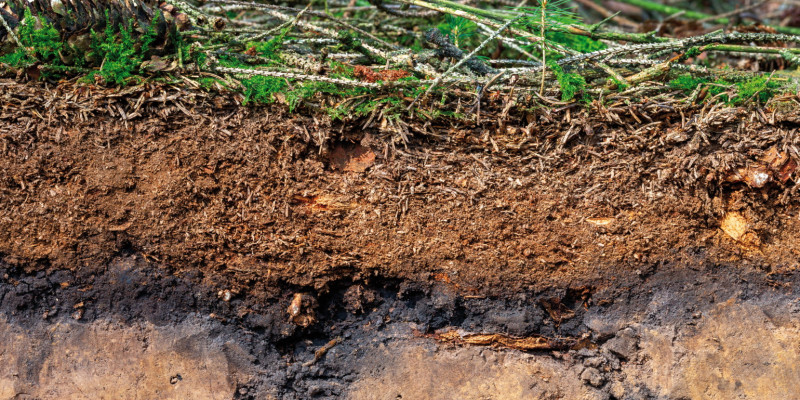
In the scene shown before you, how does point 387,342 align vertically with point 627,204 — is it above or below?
below

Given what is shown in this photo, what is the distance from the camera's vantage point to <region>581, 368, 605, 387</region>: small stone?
1.77 m

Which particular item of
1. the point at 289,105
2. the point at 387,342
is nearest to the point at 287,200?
the point at 289,105

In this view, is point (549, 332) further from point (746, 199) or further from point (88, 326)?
point (88, 326)

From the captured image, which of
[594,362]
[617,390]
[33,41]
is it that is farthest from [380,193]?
[33,41]

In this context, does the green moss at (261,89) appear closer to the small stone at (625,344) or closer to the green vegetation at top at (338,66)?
the green vegetation at top at (338,66)

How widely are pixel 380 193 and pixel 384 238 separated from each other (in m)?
0.17

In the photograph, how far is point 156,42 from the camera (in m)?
1.94

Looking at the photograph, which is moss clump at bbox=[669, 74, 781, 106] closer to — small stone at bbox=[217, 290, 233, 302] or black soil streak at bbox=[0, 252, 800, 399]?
black soil streak at bbox=[0, 252, 800, 399]

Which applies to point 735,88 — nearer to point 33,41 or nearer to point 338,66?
point 338,66

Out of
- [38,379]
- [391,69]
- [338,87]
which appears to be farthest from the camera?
[391,69]

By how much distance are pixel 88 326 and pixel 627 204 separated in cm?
203

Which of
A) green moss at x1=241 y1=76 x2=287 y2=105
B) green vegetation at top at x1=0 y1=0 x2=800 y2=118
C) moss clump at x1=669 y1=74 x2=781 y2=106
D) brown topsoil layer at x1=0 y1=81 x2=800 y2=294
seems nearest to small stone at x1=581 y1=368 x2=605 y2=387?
brown topsoil layer at x1=0 y1=81 x2=800 y2=294

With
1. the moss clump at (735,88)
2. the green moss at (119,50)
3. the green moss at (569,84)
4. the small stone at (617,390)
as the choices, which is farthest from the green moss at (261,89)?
the small stone at (617,390)

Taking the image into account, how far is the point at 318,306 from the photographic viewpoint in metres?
1.88
